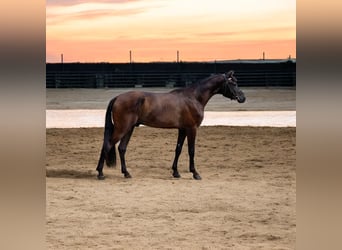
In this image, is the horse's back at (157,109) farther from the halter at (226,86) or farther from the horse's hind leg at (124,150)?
the halter at (226,86)

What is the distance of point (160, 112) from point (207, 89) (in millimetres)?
684

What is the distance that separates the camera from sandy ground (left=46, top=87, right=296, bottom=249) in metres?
4.02

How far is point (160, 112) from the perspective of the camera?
7.13m

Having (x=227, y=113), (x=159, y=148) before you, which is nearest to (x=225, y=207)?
(x=159, y=148)

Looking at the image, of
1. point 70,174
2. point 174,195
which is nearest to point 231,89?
point 174,195

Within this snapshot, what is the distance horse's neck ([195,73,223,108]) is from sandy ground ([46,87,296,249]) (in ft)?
3.25

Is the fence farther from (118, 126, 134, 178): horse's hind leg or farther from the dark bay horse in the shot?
(118, 126, 134, 178): horse's hind leg

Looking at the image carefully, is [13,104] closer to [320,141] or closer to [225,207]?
[320,141]

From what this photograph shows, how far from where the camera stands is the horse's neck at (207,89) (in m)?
7.29

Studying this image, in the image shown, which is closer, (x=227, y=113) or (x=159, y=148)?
(x=159, y=148)

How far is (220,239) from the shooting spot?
3.96m

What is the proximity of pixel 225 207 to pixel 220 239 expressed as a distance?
139 centimetres

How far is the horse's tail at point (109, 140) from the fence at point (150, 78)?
16367 millimetres

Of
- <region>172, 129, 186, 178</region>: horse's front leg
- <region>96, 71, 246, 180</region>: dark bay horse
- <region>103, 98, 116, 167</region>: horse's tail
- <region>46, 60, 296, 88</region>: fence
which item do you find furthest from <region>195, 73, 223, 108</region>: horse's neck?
<region>46, 60, 296, 88</region>: fence
